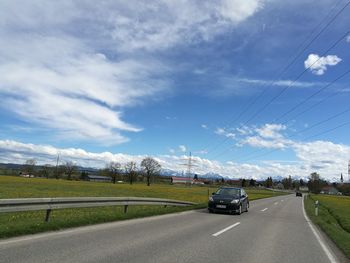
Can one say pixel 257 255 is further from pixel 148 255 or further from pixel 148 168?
pixel 148 168

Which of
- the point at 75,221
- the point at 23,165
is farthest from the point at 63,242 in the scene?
the point at 23,165

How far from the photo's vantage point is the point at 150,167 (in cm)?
14812

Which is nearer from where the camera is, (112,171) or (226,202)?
(226,202)

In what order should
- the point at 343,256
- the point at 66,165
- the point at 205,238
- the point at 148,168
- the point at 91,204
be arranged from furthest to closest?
1. the point at 66,165
2. the point at 148,168
3. the point at 91,204
4. the point at 205,238
5. the point at 343,256

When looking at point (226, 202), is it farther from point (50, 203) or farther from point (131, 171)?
point (131, 171)

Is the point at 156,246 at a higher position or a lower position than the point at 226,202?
lower

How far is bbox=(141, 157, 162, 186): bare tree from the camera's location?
14775 centimetres

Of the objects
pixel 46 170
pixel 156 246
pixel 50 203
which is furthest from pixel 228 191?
pixel 46 170

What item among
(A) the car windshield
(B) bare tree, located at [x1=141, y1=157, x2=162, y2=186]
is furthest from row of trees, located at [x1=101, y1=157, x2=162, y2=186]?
(A) the car windshield

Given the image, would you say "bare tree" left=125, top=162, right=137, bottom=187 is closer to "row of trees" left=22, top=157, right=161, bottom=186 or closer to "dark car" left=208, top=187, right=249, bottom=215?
"row of trees" left=22, top=157, right=161, bottom=186

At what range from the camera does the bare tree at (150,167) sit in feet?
485

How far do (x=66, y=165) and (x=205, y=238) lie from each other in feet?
503

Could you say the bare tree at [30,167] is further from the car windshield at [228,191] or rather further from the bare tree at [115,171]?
Result: the car windshield at [228,191]

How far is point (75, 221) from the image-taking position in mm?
12336
